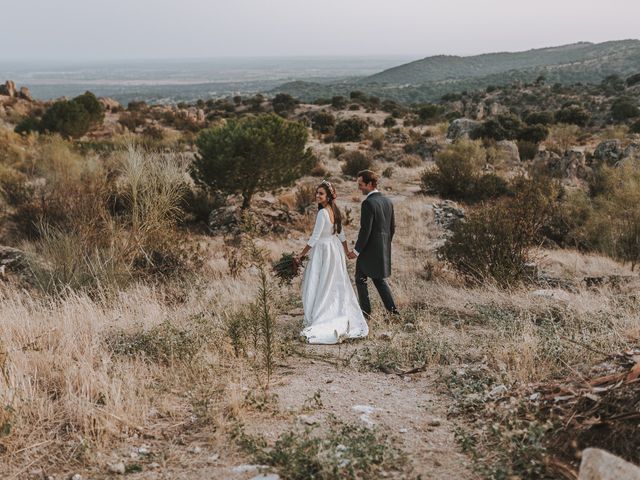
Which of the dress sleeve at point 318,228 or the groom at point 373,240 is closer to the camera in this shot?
the dress sleeve at point 318,228

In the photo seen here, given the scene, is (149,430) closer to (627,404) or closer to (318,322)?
(318,322)

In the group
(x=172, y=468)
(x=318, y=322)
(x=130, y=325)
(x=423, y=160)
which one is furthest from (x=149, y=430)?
(x=423, y=160)

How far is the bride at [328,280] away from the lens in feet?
19.2

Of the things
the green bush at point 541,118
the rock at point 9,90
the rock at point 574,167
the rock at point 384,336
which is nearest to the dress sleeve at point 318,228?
the rock at point 384,336

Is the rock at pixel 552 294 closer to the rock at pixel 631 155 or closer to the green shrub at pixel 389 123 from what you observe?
the rock at pixel 631 155

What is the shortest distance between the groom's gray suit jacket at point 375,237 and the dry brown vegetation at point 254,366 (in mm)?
592

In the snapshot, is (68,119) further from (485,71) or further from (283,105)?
(485,71)

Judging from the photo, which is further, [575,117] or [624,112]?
[575,117]

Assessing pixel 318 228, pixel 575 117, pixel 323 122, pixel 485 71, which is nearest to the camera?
pixel 318 228

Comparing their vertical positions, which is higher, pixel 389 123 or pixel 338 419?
pixel 389 123

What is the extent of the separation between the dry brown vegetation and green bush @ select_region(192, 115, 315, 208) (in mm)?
3263

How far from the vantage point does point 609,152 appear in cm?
1880

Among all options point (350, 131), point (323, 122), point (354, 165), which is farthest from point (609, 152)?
point (323, 122)

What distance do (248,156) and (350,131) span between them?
1620cm
